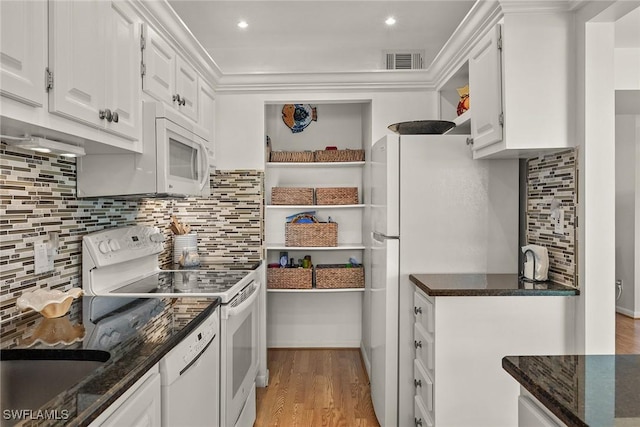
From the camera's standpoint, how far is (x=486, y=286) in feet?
6.57

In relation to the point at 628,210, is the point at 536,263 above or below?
below

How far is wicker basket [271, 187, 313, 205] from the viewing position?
3477 mm

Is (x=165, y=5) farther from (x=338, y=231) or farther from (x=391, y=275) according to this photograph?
(x=338, y=231)

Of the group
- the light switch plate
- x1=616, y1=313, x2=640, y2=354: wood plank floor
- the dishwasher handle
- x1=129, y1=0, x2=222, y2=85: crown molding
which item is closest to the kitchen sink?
the dishwasher handle

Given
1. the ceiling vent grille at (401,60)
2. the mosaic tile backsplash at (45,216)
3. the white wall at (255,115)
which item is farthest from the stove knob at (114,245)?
the ceiling vent grille at (401,60)

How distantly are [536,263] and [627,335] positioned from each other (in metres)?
2.93

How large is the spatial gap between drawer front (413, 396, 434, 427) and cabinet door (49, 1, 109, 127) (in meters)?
1.99

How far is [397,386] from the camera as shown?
2344 mm

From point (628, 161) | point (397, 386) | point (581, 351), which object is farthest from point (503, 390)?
point (628, 161)

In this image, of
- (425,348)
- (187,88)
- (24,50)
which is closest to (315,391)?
(425,348)

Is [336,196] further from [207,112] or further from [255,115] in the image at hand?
[207,112]

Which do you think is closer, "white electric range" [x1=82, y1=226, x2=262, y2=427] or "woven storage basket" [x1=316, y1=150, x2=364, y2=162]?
"white electric range" [x1=82, y1=226, x2=262, y2=427]

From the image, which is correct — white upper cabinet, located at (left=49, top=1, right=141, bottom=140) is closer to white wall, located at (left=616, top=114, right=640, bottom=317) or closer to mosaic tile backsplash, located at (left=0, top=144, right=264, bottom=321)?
mosaic tile backsplash, located at (left=0, top=144, right=264, bottom=321)

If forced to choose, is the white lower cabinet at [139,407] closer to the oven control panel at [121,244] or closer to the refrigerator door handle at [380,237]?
the oven control panel at [121,244]
